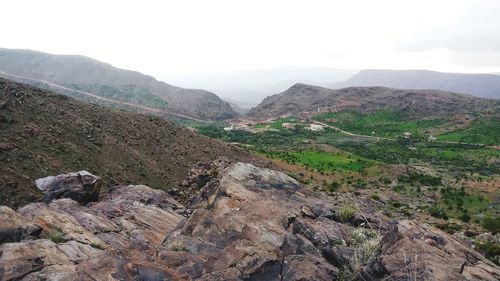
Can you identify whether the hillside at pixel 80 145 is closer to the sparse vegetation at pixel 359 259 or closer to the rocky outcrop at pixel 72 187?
the rocky outcrop at pixel 72 187

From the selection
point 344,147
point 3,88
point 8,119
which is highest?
point 3,88

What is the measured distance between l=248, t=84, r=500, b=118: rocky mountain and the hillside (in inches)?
3989

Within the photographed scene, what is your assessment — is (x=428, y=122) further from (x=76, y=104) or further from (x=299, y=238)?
(x=299, y=238)

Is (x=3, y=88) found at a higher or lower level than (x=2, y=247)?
higher

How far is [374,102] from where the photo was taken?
145 metres

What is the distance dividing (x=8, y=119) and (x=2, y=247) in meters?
24.5

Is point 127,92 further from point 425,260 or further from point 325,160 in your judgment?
point 425,260

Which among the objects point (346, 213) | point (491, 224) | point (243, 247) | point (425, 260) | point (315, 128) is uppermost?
point (425, 260)

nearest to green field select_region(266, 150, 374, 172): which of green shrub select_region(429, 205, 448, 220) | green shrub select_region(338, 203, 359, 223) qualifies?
green shrub select_region(429, 205, 448, 220)

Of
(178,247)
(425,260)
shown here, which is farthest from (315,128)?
(425,260)

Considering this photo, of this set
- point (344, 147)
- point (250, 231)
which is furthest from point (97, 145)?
point (344, 147)

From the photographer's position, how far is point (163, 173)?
3897cm

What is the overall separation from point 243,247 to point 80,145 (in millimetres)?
28485

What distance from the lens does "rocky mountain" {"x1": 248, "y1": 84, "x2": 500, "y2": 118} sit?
132875 millimetres
